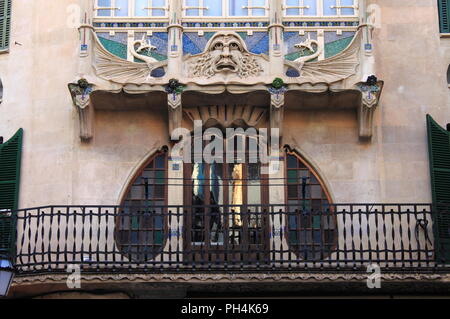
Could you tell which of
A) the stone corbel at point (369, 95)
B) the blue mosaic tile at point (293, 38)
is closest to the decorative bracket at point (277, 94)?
the blue mosaic tile at point (293, 38)

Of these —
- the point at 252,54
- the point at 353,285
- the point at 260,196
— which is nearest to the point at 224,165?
the point at 260,196

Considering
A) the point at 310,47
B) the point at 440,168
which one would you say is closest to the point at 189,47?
the point at 310,47

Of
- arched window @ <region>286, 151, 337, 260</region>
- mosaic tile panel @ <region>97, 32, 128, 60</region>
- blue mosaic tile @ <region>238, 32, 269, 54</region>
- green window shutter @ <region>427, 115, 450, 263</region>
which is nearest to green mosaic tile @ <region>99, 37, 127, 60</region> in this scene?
mosaic tile panel @ <region>97, 32, 128, 60</region>

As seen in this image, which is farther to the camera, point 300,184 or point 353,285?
point 300,184

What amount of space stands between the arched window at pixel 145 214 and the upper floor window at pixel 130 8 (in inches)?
95.1

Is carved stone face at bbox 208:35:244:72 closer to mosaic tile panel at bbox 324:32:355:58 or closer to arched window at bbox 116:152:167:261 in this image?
mosaic tile panel at bbox 324:32:355:58

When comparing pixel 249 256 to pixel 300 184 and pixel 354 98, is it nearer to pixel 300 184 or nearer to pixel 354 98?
pixel 300 184

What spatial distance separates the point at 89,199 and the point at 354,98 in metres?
4.60

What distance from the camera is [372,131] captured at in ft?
54.7

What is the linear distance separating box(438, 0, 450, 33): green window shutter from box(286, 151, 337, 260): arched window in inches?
133

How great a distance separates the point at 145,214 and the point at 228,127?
2.38m

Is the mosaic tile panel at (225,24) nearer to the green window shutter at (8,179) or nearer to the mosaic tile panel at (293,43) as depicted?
the mosaic tile panel at (293,43)

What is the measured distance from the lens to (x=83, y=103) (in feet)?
53.7

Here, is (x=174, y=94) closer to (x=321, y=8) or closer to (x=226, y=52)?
(x=226, y=52)
